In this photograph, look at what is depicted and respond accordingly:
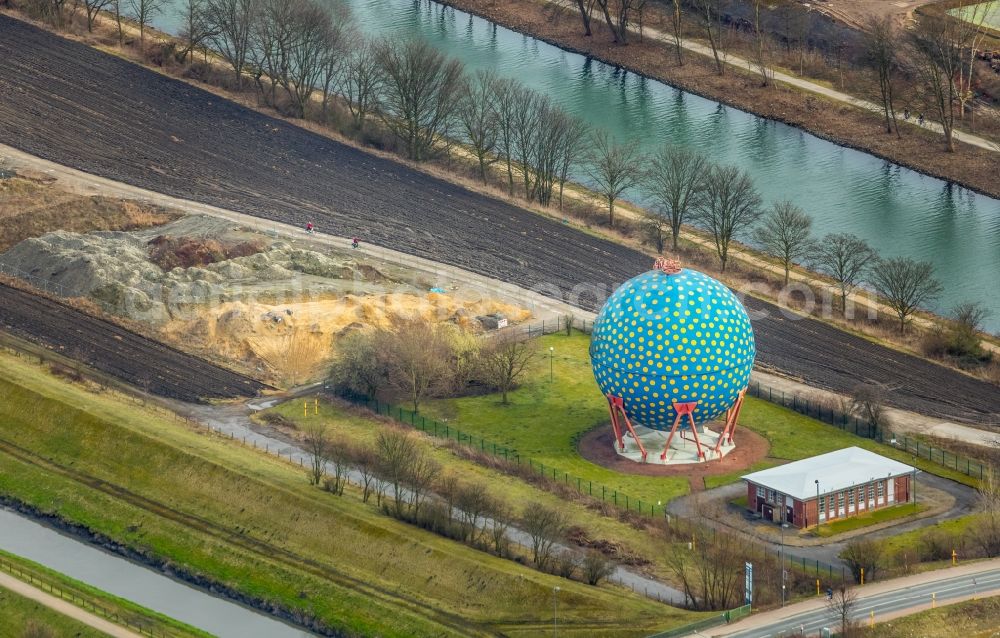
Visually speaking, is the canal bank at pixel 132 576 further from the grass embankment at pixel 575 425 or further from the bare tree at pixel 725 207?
the bare tree at pixel 725 207

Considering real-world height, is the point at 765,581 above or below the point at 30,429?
above

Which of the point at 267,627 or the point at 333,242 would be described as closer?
the point at 267,627

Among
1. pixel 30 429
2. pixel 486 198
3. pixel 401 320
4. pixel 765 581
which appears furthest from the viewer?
pixel 486 198

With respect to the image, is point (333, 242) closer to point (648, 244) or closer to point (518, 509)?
point (648, 244)

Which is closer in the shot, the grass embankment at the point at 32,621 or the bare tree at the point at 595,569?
the grass embankment at the point at 32,621

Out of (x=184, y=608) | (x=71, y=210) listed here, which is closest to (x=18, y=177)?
(x=71, y=210)

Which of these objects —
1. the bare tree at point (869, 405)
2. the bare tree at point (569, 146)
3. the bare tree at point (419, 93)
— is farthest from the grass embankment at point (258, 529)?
the bare tree at point (569, 146)
